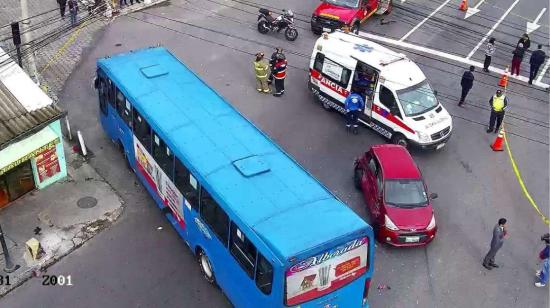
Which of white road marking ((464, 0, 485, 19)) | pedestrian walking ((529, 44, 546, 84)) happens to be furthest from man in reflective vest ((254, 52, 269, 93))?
white road marking ((464, 0, 485, 19))

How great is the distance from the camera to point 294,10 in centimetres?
2811

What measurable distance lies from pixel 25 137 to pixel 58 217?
2299 mm

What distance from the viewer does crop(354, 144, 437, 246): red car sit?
49.5 ft

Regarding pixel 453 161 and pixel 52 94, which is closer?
pixel 453 161

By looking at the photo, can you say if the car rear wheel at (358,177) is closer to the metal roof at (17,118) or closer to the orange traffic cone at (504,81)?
the metal roof at (17,118)

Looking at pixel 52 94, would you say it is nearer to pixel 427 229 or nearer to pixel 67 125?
pixel 67 125

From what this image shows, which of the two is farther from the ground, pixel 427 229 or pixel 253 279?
pixel 253 279

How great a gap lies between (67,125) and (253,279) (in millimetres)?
9474

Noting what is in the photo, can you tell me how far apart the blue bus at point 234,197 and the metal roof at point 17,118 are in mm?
1908

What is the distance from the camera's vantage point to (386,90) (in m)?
18.9

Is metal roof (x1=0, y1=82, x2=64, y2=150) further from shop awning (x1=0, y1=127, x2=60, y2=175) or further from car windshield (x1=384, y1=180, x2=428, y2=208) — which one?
car windshield (x1=384, y1=180, x2=428, y2=208)

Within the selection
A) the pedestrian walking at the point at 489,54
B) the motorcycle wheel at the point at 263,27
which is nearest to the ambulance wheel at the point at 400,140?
the pedestrian walking at the point at 489,54

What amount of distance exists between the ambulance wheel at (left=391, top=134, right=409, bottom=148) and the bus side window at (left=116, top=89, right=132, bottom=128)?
8.44 m

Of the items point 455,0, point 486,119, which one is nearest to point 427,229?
point 486,119
